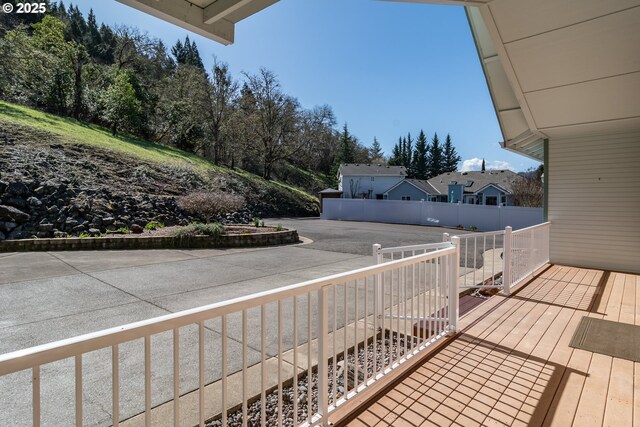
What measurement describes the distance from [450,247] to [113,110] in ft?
71.6

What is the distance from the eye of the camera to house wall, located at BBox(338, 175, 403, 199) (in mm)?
35344

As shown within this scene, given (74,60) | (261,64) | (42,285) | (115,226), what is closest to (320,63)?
(261,64)

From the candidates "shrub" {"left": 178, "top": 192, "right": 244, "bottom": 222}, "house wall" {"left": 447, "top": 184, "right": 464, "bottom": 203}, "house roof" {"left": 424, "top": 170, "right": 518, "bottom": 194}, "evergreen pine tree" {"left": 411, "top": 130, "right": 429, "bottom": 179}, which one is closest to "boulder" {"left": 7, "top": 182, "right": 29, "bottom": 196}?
"shrub" {"left": 178, "top": 192, "right": 244, "bottom": 222}

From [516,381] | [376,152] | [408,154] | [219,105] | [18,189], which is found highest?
[376,152]

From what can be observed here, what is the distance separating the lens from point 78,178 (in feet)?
36.8

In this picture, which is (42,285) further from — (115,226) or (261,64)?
(261,64)

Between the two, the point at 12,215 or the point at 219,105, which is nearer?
the point at 12,215

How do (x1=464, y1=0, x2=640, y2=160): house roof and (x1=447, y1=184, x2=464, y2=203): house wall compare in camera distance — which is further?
(x1=447, y1=184, x2=464, y2=203): house wall

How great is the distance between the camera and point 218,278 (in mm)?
5820

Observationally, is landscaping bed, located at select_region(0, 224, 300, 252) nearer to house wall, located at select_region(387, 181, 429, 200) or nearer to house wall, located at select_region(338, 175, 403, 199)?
house wall, located at select_region(338, 175, 403, 199)

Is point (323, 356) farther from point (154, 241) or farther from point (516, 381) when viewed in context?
point (154, 241)

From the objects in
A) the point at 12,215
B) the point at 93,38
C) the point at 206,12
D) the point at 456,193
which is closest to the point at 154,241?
the point at 12,215

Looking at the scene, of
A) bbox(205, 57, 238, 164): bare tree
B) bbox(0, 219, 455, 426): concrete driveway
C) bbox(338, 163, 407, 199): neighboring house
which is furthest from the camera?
bbox(338, 163, 407, 199): neighboring house

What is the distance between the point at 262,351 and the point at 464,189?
36.2m
